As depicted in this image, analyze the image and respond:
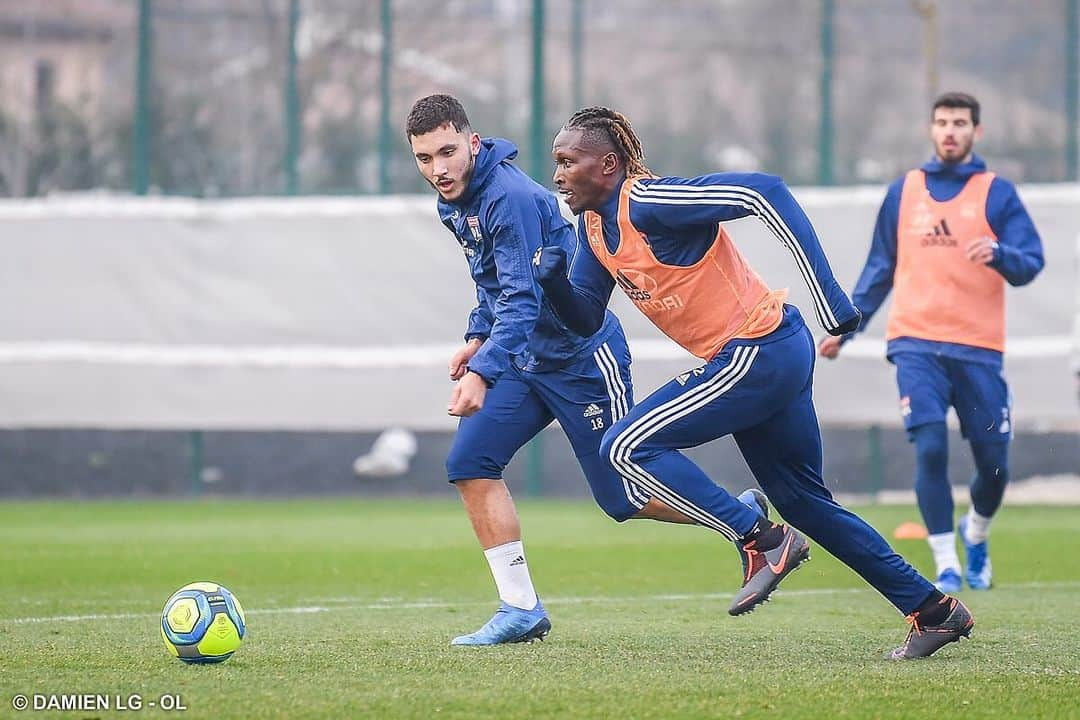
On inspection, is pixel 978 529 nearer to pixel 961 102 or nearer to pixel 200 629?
pixel 961 102

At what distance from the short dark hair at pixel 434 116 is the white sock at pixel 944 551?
358cm

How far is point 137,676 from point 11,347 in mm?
9868

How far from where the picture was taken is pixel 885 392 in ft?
46.6

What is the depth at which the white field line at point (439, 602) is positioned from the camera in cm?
714

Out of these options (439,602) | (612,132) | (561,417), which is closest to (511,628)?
(561,417)

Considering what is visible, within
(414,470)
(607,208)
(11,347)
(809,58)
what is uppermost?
(809,58)

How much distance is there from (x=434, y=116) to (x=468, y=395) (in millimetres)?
1134

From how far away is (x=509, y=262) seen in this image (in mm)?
6254

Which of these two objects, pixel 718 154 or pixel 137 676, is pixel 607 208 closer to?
pixel 137 676

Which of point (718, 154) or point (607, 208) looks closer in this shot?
point (607, 208)

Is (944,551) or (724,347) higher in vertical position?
(724,347)

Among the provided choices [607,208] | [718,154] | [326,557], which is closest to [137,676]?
[607,208]

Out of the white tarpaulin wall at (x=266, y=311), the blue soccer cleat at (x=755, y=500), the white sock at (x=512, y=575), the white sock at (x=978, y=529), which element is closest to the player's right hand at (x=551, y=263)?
the blue soccer cleat at (x=755, y=500)

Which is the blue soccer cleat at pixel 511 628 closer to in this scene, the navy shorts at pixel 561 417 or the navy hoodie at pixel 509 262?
the navy shorts at pixel 561 417
